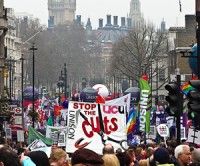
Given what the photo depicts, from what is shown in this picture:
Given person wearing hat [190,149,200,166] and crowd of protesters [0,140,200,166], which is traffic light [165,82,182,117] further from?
person wearing hat [190,149,200,166]

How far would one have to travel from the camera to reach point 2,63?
60.7 metres

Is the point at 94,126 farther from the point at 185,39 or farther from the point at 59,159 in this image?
the point at 185,39

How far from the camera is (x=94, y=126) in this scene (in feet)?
68.0

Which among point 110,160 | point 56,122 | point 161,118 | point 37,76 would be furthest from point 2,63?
point 37,76

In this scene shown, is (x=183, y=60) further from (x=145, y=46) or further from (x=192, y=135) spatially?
(x=192, y=135)

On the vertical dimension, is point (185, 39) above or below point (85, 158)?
above

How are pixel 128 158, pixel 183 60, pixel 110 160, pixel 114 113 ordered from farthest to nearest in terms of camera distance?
1. pixel 183 60
2. pixel 114 113
3. pixel 128 158
4. pixel 110 160

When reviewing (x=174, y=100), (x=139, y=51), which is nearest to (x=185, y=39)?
(x=139, y=51)

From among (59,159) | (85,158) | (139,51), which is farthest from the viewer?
(139,51)

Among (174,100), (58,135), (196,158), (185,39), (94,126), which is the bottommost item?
(58,135)

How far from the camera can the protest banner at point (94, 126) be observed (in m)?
20.2

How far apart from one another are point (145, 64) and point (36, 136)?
88661 mm

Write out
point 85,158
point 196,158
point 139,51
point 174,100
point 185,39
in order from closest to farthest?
point 85,158
point 196,158
point 174,100
point 185,39
point 139,51

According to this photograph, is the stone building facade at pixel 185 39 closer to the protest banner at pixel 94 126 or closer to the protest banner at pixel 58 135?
the protest banner at pixel 58 135
